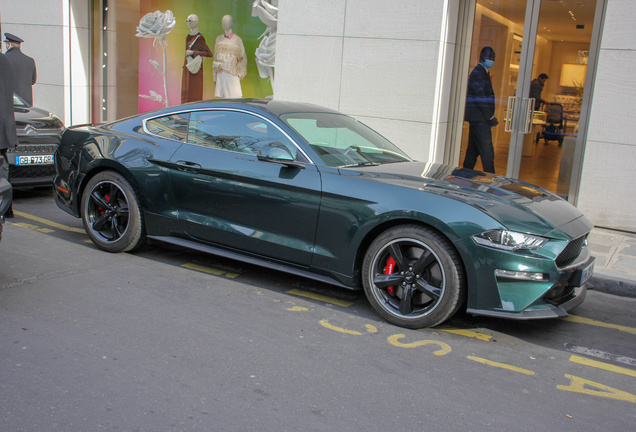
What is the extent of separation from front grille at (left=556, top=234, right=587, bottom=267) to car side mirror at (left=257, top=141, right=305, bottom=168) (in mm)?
1996

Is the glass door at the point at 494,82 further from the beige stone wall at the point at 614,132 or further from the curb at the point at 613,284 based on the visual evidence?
the curb at the point at 613,284

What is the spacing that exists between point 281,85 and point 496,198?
633 centimetres

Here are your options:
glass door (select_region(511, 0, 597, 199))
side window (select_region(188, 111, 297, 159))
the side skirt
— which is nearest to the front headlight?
the side skirt

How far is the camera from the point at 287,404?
3066 millimetres

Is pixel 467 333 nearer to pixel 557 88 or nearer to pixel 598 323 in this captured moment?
pixel 598 323

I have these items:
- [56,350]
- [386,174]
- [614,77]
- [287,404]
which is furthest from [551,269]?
[614,77]

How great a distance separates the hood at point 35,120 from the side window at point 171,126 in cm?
308

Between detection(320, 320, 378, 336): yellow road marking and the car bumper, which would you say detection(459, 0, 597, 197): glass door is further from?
detection(320, 320, 378, 336): yellow road marking

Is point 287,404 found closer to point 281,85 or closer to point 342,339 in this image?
point 342,339

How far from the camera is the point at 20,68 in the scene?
10.3 m

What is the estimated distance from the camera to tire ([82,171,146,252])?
17.6ft

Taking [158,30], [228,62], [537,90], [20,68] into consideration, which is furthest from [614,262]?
[158,30]

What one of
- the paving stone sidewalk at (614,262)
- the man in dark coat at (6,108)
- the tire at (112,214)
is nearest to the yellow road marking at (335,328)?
the tire at (112,214)

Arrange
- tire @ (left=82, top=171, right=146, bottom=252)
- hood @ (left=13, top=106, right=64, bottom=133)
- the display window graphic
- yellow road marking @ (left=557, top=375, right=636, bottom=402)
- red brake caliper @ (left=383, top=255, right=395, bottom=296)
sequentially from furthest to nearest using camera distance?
the display window graphic → hood @ (left=13, top=106, right=64, bottom=133) → tire @ (left=82, top=171, right=146, bottom=252) → red brake caliper @ (left=383, top=255, right=395, bottom=296) → yellow road marking @ (left=557, top=375, right=636, bottom=402)
